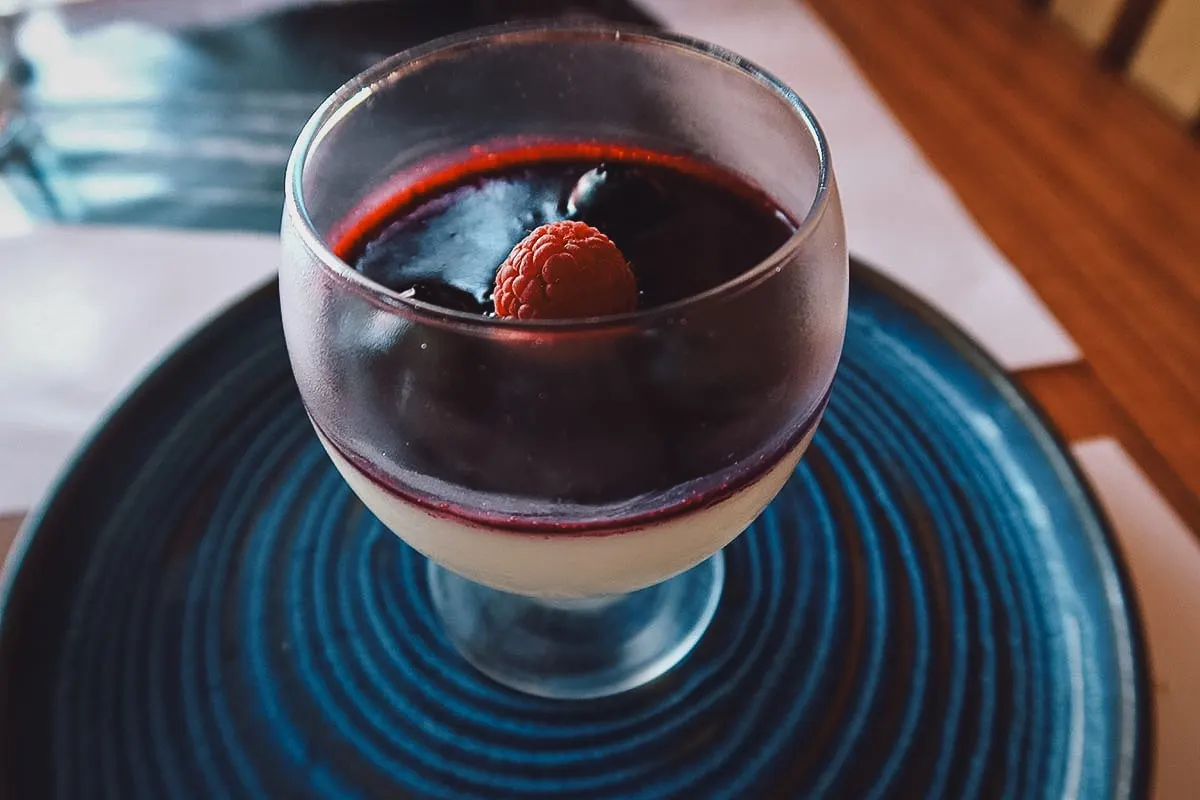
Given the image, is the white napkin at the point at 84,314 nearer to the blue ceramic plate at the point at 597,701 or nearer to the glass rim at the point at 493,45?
the blue ceramic plate at the point at 597,701

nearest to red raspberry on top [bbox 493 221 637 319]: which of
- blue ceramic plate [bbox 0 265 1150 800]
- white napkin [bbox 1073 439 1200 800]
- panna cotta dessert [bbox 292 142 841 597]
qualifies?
panna cotta dessert [bbox 292 142 841 597]

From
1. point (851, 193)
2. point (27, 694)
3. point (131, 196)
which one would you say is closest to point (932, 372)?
point (851, 193)

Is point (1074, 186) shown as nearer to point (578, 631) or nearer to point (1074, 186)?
point (1074, 186)

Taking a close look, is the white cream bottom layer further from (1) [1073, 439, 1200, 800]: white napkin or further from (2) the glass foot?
(1) [1073, 439, 1200, 800]: white napkin

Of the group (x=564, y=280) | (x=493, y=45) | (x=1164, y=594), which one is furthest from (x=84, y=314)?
(x=1164, y=594)

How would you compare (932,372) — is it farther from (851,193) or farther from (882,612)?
(851,193)

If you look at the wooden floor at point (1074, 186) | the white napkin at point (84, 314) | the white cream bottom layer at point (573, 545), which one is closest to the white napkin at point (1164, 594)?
the wooden floor at point (1074, 186)
